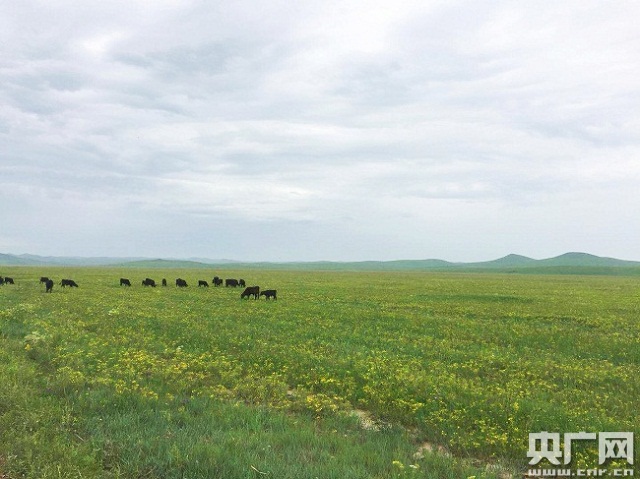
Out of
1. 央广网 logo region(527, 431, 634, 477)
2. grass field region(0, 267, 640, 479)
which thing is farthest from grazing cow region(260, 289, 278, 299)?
央广网 logo region(527, 431, 634, 477)

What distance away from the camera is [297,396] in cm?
1132

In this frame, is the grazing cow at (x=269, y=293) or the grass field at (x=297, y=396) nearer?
the grass field at (x=297, y=396)

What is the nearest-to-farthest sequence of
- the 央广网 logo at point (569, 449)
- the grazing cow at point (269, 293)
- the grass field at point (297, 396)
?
1. the grass field at point (297, 396)
2. the 央广网 logo at point (569, 449)
3. the grazing cow at point (269, 293)

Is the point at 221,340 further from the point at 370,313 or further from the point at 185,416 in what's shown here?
the point at 370,313

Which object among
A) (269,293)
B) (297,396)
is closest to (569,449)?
(297,396)

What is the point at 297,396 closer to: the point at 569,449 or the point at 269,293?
the point at 569,449

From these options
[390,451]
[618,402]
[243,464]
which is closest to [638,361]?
[618,402]

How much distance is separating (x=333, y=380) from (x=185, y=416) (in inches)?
186

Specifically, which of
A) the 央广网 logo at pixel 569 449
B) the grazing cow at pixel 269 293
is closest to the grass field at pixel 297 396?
the 央广网 logo at pixel 569 449

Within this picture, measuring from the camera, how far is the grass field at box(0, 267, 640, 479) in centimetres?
731

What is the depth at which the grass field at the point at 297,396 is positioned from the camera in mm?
7309

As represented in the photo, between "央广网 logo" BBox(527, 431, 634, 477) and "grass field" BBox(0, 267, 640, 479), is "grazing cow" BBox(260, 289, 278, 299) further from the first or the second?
"央广网 logo" BBox(527, 431, 634, 477)

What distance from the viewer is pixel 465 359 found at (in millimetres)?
15531

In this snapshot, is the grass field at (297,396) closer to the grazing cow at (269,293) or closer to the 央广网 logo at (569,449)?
the 央广网 logo at (569,449)
